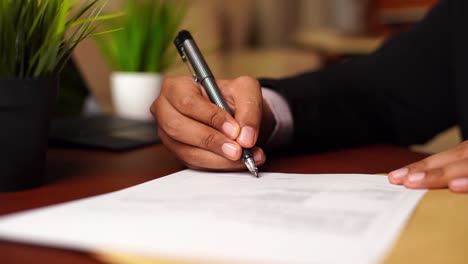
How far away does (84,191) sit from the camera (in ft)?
1.83

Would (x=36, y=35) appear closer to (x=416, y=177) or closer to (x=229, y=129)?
(x=229, y=129)

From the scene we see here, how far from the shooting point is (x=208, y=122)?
0.63m

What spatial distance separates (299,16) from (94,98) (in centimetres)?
294

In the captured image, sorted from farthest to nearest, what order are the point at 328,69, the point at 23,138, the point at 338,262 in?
the point at 328,69 → the point at 23,138 → the point at 338,262

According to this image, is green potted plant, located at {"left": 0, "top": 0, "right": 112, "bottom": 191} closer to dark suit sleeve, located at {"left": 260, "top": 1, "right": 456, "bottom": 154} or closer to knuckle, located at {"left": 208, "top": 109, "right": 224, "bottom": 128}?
knuckle, located at {"left": 208, "top": 109, "right": 224, "bottom": 128}

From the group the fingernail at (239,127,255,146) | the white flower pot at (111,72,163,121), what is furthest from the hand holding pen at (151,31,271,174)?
the white flower pot at (111,72,163,121)

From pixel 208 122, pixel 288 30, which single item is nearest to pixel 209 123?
pixel 208 122

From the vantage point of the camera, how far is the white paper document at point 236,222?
362 mm

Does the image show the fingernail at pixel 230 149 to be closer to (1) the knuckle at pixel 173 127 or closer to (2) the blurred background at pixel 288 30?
(1) the knuckle at pixel 173 127

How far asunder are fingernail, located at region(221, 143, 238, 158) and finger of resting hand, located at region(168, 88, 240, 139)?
0.01 meters

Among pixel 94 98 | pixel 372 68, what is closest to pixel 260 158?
pixel 372 68

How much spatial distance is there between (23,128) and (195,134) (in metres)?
0.18

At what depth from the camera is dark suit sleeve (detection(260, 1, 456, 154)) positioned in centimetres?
83

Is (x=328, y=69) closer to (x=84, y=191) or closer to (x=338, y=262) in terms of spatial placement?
(x=84, y=191)
